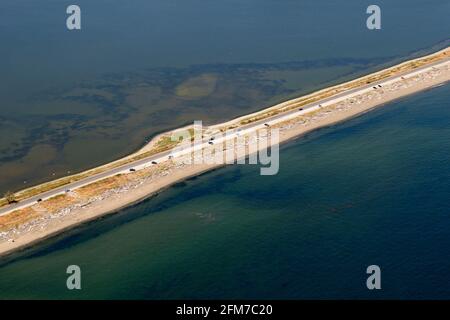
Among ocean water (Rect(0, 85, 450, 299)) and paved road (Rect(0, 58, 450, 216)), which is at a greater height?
paved road (Rect(0, 58, 450, 216))

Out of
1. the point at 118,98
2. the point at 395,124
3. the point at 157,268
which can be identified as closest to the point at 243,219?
the point at 157,268

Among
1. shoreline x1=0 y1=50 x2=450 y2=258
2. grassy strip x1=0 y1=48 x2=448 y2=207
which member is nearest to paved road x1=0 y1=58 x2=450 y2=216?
grassy strip x1=0 y1=48 x2=448 y2=207

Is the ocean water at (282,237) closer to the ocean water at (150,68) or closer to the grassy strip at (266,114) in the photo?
the grassy strip at (266,114)

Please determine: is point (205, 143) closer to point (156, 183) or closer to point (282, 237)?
point (156, 183)

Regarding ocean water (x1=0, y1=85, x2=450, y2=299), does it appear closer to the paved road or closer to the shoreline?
the shoreline

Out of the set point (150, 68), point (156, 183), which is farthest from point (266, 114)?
point (150, 68)

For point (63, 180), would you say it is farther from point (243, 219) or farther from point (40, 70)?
point (40, 70)

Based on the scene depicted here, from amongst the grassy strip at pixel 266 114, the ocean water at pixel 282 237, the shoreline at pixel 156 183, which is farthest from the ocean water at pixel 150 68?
the ocean water at pixel 282 237
